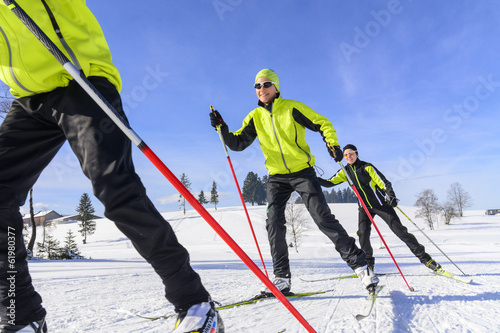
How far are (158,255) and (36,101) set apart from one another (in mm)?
1044

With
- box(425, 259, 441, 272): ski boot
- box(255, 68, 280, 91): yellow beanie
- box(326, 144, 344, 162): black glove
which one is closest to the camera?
box(326, 144, 344, 162): black glove

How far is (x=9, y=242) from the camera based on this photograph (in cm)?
145

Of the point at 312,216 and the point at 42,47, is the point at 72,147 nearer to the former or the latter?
the point at 42,47

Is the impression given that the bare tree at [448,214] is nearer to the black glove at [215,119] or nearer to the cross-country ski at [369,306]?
the cross-country ski at [369,306]

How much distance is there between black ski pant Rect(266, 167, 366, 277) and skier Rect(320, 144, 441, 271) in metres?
2.06

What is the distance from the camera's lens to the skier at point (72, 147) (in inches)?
47.0

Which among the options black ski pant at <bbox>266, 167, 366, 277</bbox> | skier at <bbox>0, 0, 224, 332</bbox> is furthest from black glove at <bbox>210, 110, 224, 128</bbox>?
skier at <bbox>0, 0, 224, 332</bbox>

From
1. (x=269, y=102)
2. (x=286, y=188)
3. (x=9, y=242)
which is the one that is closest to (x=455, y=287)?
(x=286, y=188)

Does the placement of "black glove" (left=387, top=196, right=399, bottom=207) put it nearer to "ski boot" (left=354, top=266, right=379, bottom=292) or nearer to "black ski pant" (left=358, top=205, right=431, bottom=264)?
"black ski pant" (left=358, top=205, right=431, bottom=264)

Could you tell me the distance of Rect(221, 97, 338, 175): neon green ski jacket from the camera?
10.9 feet

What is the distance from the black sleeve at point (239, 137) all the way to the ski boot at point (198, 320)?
2.72m

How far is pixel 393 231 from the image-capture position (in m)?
5.29

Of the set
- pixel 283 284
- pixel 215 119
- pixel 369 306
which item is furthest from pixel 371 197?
pixel 215 119

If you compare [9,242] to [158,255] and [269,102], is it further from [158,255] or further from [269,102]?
[269,102]
